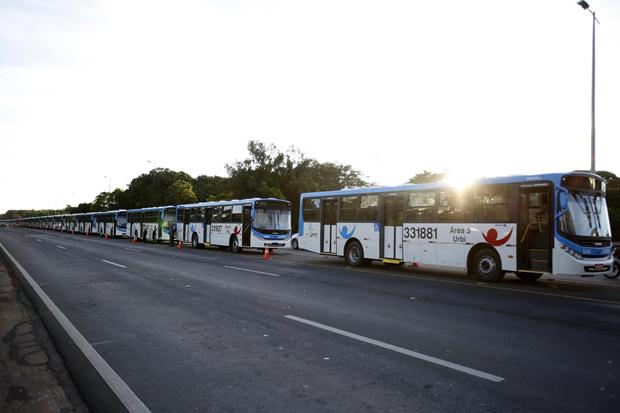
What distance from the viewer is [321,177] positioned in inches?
2815

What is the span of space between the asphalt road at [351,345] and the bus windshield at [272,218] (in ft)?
47.4

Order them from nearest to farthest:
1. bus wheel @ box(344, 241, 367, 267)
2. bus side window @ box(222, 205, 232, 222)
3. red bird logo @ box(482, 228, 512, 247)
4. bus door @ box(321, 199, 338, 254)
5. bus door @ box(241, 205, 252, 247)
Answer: red bird logo @ box(482, 228, 512, 247) < bus wheel @ box(344, 241, 367, 267) < bus door @ box(321, 199, 338, 254) < bus door @ box(241, 205, 252, 247) < bus side window @ box(222, 205, 232, 222)

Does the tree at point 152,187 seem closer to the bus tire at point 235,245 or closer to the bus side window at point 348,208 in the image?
the bus tire at point 235,245

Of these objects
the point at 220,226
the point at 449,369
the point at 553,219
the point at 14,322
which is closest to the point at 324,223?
the point at 553,219

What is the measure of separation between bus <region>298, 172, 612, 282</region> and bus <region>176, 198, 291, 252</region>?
26.8 ft

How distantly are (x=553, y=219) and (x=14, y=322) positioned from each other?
12412 millimetres

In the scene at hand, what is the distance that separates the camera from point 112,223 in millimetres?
55938

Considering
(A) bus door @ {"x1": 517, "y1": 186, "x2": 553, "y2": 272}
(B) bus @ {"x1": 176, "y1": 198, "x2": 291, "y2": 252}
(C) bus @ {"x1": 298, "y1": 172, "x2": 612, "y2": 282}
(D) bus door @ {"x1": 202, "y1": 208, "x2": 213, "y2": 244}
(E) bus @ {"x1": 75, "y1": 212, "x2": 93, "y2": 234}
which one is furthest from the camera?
(E) bus @ {"x1": 75, "y1": 212, "x2": 93, "y2": 234}

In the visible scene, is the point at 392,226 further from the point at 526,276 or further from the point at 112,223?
the point at 112,223

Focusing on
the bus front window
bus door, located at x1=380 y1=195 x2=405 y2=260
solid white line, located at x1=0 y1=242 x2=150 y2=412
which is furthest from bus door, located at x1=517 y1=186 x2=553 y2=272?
the bus front window

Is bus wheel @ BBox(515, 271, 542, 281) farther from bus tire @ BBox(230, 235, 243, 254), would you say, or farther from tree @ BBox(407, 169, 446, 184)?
tree @ BBox(407, 169, 446, 184)

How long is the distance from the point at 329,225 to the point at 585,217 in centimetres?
1003

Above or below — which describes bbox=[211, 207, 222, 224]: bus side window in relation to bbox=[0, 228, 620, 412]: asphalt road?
above

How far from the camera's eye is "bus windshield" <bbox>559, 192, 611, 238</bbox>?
11680 mm
